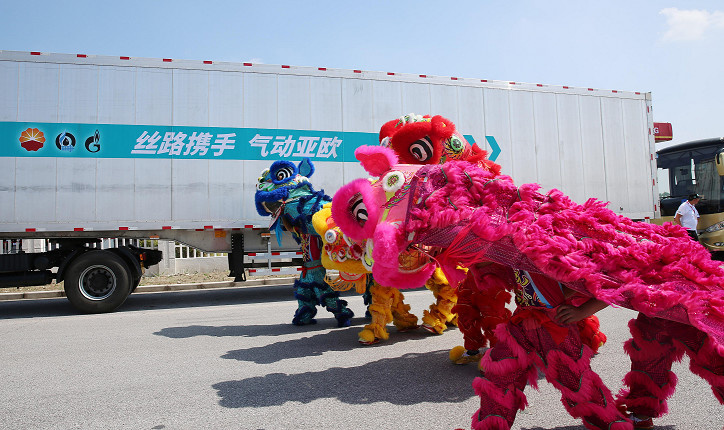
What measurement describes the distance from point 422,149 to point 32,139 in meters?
6.39

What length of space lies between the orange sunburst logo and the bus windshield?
12113 mm

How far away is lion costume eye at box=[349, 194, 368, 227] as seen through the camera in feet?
8.75

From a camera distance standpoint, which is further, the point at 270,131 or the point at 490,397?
the point at 270,131

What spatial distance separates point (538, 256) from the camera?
6.82 feet

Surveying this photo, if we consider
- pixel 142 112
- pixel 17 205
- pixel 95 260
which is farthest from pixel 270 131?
pixel 17 205

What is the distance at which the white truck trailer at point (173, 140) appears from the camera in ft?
23.0

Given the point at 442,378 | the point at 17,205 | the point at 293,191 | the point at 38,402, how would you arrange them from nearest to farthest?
the point at 38,402 < the point at 442,378 < the point at 293,191 < the point at 17,205

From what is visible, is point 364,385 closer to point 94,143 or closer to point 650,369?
point 650,369

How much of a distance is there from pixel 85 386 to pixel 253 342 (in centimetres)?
170

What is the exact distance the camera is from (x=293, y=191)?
551 centimetres

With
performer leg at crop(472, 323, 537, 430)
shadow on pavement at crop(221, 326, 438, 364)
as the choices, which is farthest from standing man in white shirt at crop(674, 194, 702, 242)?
performer leg at crop(472, 323, 537, 430)

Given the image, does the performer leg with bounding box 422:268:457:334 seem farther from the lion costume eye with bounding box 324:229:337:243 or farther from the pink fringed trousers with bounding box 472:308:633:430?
the pink fringed trousers with bounding box 472:308:633:430

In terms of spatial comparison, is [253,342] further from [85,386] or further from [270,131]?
[270,131]

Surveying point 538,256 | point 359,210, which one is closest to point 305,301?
point 359,210
